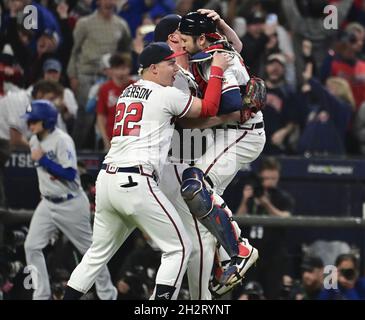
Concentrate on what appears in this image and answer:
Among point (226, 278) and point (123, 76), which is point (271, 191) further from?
point (226, 278)

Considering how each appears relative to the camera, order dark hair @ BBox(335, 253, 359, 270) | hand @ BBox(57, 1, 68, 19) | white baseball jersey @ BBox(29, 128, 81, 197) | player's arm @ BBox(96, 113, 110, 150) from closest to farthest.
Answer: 1. white baseball jersey @ BBox(29, 128, 81, 197)
2. dark hair @ BBox(335, 253, 359, 270)
3. player's arm @ BBox(96, 113, 110, 150)
4. hand @ BBox(57, 1, 68, 19)

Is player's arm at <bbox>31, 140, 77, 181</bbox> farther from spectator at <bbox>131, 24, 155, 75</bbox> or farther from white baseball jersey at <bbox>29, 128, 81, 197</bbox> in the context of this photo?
spectator at <bbox>131, 24, 155, 75</bbox>

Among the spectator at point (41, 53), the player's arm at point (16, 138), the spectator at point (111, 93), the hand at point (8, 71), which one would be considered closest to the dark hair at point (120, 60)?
the spectator at point (111, 93)

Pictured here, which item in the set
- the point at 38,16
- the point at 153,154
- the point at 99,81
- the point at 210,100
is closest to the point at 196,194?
the point at 153,154

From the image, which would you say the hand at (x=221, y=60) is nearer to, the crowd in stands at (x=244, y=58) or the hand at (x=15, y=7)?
the crowd in stands at (x=244, y=58)

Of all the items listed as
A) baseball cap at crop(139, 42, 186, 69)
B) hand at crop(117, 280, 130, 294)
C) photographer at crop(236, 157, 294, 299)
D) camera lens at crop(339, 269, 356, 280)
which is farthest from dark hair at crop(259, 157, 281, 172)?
baseball cap at crop(139, 42, 186, 69)
